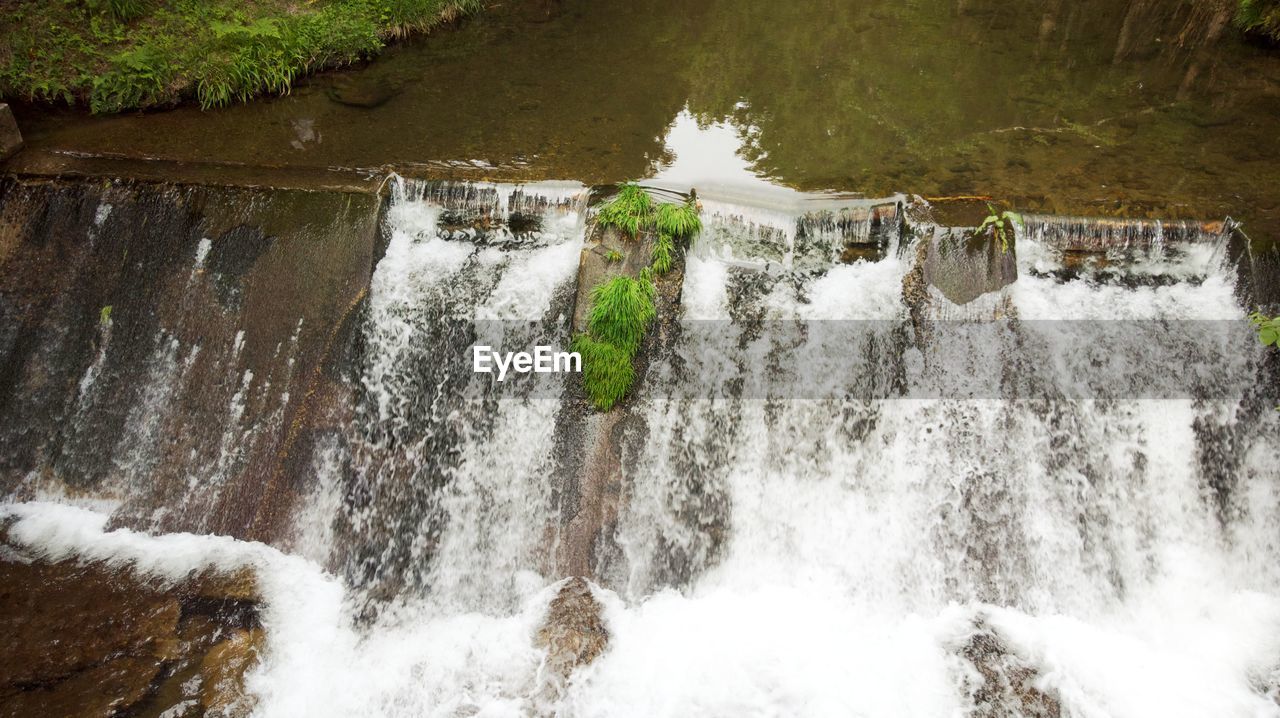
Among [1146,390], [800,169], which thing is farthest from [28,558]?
[1146,390]

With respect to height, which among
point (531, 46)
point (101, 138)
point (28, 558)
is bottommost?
point (28, 558)

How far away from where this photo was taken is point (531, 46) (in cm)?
1138

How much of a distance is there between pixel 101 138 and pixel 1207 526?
11.9m

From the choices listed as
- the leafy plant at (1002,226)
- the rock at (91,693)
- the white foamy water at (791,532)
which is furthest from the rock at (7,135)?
the leafy plant at (1002,226)

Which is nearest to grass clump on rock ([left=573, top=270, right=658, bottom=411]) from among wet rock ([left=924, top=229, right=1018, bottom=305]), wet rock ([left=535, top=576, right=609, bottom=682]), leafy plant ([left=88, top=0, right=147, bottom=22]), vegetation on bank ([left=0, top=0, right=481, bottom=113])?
wet rock ([left=535, top=576, right=609, bottom=682])


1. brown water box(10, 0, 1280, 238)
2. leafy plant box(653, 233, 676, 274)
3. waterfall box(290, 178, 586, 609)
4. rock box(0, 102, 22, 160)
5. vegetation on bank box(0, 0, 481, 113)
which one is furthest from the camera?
vegetation on bank box(0, 0, 481, 113)

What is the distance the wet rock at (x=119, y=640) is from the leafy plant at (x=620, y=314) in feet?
11.7

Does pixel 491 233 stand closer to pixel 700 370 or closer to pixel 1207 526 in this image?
pixel 700 370

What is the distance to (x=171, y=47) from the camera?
32.0ft

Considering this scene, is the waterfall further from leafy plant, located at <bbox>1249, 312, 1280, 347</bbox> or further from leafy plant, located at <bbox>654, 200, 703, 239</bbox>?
leafy plant, located at <bbox>1249, 312, 1280, 347</bbox>

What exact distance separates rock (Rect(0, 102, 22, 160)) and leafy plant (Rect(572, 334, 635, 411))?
642 centimetres

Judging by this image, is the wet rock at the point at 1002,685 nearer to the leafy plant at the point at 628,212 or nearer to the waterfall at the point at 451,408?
the waterfall at the point at 451,408

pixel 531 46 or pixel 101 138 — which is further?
pixel 531 46

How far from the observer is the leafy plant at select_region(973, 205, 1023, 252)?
22.1 feet
